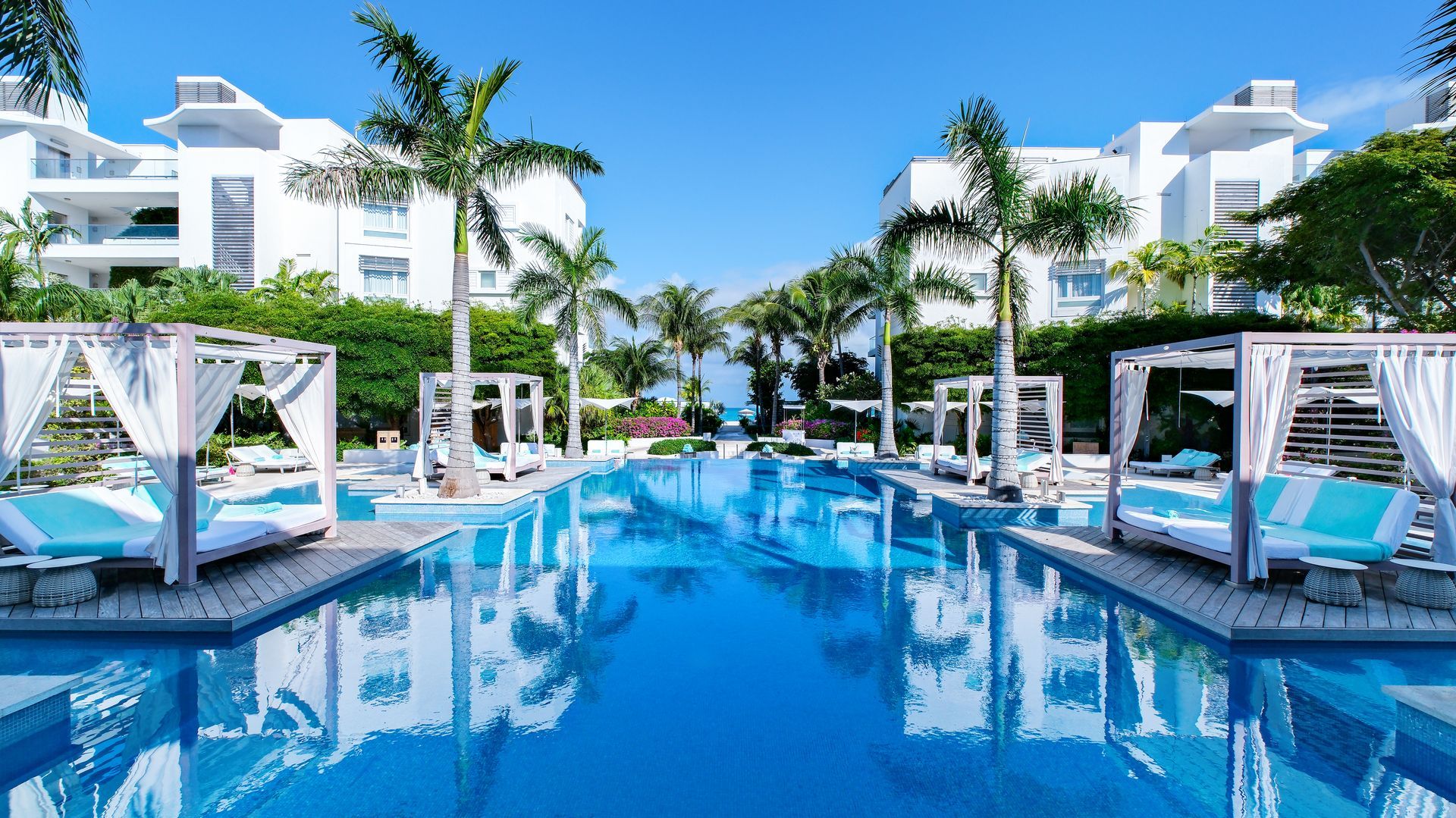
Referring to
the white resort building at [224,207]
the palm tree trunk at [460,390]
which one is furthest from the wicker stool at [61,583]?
the white resort building at [224,207]

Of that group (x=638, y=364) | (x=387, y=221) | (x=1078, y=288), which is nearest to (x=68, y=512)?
(x=387, y=221)

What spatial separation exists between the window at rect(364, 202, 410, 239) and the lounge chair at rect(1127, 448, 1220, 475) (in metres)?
27.6

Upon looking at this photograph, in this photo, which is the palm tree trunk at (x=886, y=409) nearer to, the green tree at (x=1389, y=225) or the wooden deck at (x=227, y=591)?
the green tree at (x=1389, y=225)

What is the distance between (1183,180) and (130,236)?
42440mm

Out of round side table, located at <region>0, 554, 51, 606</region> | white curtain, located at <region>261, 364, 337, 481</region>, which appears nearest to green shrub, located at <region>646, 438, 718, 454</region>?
white curtain, located at <region>261, 364, 337, 481</region>

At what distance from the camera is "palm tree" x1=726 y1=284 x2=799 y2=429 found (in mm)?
30531

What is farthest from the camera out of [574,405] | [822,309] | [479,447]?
[822,309]

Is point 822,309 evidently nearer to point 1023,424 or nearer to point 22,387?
point 1023,424

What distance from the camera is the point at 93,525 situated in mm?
7039

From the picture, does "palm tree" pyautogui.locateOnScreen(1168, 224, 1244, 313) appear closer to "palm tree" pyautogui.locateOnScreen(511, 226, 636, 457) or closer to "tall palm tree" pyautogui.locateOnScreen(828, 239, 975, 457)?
"tall palm tree" pyautogui.locateOnScreen(828, 239, 975, 457)

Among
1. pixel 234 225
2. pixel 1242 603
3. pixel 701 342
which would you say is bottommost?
pixel 1242 603

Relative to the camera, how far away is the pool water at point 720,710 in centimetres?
353

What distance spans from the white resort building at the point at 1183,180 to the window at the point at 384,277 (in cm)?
2135

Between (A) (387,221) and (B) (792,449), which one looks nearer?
(B) (792,449)
